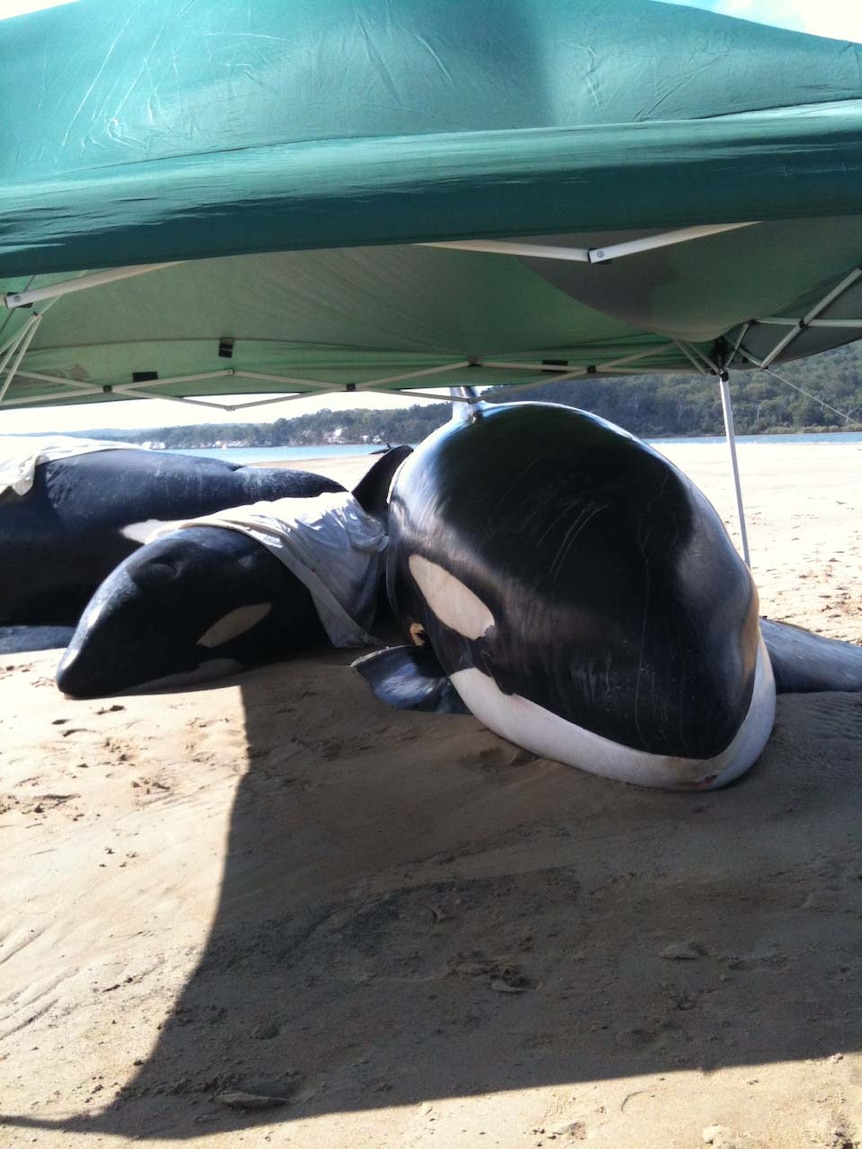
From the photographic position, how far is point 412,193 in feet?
8.98

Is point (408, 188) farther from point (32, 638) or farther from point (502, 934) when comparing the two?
point (32, 638)

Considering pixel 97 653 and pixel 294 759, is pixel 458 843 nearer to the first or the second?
A: pixel 294 759

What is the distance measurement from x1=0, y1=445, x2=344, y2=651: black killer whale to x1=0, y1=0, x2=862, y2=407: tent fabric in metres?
0.59

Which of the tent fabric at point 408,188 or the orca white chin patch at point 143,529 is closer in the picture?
the tent fabric at point 408,188

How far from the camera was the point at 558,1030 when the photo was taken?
248cm

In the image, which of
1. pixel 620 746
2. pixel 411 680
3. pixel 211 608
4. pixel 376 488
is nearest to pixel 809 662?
pixel 620 746

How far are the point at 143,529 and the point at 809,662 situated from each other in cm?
452

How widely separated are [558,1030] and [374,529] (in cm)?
501

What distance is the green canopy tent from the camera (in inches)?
108

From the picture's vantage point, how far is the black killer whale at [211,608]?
5.88 metres

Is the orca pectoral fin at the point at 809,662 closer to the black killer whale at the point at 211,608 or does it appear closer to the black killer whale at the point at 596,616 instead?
the black killer whale at the point at 596,616

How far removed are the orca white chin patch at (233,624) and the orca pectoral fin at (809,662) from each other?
2.72m

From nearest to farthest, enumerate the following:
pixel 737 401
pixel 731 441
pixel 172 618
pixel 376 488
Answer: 1. pixel 172 618
2. pixel 731 441
3. pixel 376 488
4. pixel 737 401

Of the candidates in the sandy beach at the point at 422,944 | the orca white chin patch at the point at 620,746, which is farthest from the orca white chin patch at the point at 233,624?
the orca white chin patch at the point at 620,746
